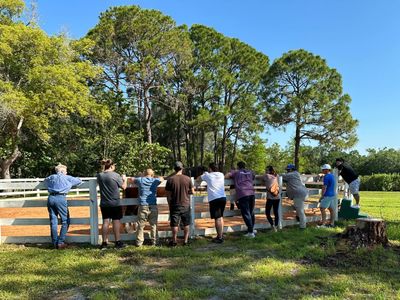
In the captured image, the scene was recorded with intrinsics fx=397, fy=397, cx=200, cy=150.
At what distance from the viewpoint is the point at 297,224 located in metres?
10.0

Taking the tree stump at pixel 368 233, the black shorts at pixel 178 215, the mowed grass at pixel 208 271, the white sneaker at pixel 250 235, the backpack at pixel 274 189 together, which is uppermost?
the backpack at pixel 274 189

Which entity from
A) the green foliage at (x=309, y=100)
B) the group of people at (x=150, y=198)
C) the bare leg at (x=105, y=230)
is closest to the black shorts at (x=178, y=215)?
the group of people at (x=150, y=198)

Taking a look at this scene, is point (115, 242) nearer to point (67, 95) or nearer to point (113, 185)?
point (113, 185)

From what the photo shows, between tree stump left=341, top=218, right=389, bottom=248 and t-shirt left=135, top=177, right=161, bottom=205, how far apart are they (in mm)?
3738

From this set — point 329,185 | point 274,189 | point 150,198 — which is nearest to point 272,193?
point 274,189

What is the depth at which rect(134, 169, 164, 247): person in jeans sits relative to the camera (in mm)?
7543

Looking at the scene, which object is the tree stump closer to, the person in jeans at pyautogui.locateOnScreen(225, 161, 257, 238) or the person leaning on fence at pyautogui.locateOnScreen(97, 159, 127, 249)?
the person in jeans at pyautogui.locateOnScreen(225, 161, 257, 238)

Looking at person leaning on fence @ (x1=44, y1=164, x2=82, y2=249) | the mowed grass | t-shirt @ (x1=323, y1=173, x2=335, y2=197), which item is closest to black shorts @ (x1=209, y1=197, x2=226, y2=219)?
the mowed grass

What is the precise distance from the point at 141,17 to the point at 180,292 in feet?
100

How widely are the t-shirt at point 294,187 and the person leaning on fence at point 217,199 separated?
209 cm

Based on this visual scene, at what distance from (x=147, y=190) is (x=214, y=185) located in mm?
1357

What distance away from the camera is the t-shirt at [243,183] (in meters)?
8.27

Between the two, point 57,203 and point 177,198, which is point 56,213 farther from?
point 177,198

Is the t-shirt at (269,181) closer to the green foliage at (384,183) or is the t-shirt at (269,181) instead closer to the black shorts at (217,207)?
the black shorts at (217,207)
